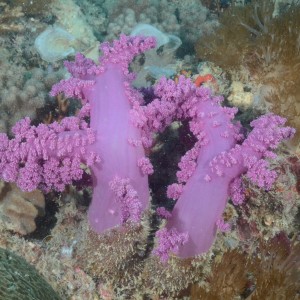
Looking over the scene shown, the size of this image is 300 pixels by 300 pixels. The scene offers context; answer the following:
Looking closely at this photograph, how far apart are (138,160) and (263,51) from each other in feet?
8.83

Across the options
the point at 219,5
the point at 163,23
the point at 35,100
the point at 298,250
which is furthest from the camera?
the point at 219,5

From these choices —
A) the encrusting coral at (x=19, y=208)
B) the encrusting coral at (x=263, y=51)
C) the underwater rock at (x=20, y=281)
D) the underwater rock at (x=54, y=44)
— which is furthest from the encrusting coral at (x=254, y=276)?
the underwater rock at (x=54, y=44)

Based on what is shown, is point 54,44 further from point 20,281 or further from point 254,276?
point 254,276

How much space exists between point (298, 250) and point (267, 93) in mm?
2095

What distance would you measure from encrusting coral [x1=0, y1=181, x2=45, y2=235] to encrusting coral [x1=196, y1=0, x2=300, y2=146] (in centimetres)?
277

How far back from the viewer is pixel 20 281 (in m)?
2.64

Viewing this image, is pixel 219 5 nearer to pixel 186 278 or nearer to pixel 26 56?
pixel 26 56

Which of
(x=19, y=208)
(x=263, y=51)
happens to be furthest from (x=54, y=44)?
(x=19, y=208)

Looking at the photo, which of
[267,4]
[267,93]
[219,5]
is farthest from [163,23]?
[267,93]

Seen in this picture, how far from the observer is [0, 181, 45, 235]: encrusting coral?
3277mm

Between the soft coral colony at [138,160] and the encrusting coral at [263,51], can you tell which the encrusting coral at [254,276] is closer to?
the soft coral colony at [138,160]

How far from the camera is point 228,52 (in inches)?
202

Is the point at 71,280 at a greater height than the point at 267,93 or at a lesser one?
lesser

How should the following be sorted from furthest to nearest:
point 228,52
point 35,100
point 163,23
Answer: point 163,23, point 228,52, point 35,100
